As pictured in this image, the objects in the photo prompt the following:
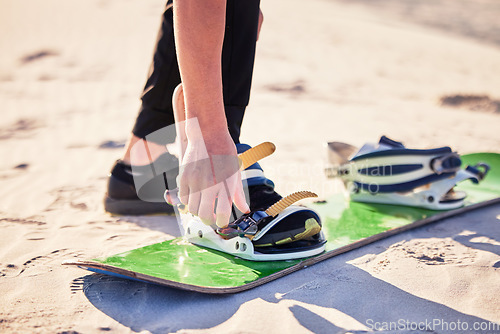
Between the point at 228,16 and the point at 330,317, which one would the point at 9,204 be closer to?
the point at 228,16

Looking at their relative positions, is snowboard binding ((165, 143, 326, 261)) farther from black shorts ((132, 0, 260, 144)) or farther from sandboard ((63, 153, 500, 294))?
black shorts ((132, 0, 260, 144))

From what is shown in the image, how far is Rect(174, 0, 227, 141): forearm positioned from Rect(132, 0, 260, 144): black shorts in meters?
0.60

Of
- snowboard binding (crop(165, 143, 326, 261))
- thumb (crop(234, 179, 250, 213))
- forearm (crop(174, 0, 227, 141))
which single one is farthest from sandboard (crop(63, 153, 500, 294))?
forearm (crop(174, 0, 227, 141))

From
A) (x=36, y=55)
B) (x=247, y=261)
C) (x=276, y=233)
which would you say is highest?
(x=36, y=55)

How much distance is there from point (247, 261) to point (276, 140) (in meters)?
1.98

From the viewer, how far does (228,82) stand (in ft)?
7.05

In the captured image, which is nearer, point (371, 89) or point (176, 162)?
point (176, 162)

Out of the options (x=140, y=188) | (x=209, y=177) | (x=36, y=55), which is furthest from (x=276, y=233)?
(x=36, y=55)

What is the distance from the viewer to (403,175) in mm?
2576

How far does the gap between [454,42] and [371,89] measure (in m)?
2.96

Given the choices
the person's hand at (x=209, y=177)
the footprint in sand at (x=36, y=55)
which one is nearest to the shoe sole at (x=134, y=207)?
the person's hand at (x=209, y=177)

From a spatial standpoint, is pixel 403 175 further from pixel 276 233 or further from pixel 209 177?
pixel 209 177

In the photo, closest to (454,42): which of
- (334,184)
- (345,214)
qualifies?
(334,184)

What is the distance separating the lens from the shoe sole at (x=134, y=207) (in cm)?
252
